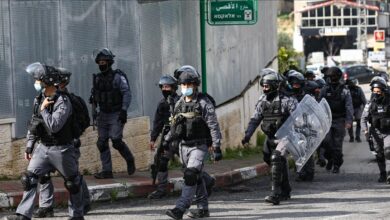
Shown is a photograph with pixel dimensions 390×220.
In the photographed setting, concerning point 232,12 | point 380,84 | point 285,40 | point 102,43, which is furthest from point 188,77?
point 285,40

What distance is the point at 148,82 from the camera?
14.8 meters

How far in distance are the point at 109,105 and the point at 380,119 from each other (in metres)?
4.15

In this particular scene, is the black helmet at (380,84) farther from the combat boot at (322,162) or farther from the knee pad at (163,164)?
the knee pad at (163,164)

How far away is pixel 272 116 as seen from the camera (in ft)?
40.4

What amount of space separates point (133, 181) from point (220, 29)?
21.6 feet

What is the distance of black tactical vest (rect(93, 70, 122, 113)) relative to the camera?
12.6 metres

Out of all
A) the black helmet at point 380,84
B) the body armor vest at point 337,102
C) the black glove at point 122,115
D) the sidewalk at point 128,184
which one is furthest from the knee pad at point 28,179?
the body armor vest at point 337,102

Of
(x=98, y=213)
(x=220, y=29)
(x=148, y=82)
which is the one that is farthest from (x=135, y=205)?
(x=220, y=29)

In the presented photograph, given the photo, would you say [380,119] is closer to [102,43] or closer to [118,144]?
[118,144]

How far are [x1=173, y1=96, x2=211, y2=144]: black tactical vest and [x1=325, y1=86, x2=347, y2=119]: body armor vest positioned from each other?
5.69m

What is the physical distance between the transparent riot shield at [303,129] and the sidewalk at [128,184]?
1.73m

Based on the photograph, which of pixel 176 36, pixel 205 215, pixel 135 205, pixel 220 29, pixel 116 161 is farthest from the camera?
pixel 220 29

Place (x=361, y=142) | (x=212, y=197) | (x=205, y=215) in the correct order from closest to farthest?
(x=205, y=215) < (x=212, y=197) < (x=361, y=142)

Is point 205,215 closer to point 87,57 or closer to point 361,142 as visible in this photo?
point 87,57
